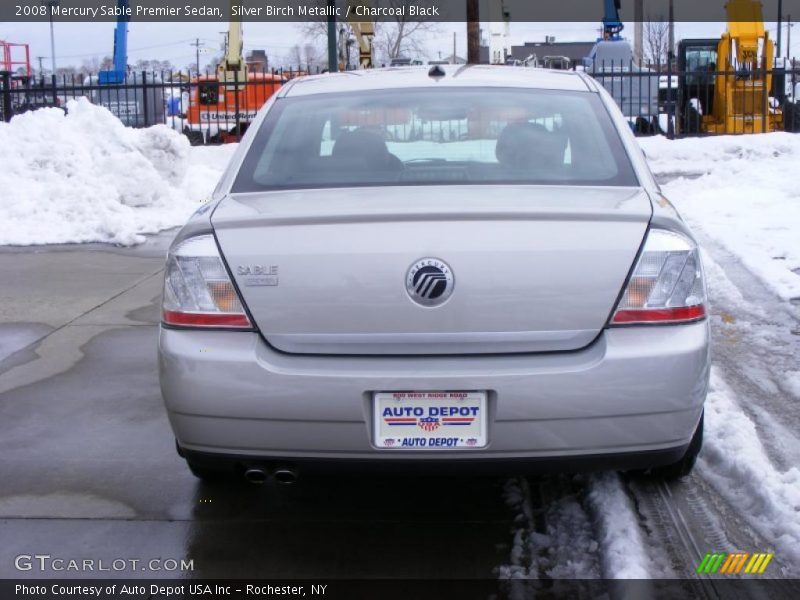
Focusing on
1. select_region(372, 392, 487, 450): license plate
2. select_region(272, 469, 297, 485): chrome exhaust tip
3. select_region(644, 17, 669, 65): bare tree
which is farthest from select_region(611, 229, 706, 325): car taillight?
select_region(644, 17, 669, 65): bare tree

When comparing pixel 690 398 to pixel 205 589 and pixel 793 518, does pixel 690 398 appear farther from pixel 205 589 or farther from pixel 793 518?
pixel 205 589

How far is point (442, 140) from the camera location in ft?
14.5

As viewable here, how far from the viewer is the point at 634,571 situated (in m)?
3.24

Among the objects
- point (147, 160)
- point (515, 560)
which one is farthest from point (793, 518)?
point (147, 160)

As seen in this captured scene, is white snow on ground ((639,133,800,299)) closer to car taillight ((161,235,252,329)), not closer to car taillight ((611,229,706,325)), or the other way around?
car taillight ((611,229,706,325))

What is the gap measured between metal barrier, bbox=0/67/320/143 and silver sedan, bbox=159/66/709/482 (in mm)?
15924

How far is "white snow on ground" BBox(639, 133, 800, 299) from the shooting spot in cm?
859

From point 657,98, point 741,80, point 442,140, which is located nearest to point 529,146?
point 442,140

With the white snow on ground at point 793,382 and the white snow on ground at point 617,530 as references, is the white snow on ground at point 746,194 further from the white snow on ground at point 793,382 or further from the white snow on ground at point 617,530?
the white snow on ground at point 617,530

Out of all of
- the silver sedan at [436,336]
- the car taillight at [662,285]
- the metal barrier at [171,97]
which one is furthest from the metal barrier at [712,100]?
the silver sedan at [436,336]

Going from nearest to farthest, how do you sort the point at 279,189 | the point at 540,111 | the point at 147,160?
the point at 279,189, the point at 540,111, the point at 147,160

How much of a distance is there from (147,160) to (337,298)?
10.9 metres

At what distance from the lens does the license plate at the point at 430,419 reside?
10.2 ft

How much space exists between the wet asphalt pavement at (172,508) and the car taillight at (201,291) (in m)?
0.87
